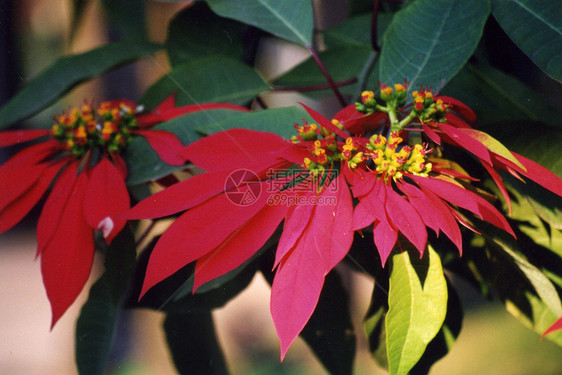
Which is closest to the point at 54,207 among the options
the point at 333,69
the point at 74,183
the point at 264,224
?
the point at 74,183

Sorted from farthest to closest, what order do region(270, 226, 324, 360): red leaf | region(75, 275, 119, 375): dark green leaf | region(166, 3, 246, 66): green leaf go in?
region(166, 3, 246, 66): green leaf → region(75, 275, 119, 375): dark green leaf → region(270, 226, 324, 360): red leaf

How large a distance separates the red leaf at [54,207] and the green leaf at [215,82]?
0.11 m

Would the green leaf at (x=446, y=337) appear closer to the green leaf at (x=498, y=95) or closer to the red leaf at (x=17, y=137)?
the green leaf at (x=498, y=95)

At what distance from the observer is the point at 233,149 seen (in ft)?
0.84

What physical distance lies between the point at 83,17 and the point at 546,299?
0.44 metres

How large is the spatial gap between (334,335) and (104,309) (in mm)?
138

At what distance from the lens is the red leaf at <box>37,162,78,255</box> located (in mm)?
253

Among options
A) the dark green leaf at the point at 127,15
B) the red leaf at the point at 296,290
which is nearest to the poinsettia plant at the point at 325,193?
the red leaf at the point at 296,290

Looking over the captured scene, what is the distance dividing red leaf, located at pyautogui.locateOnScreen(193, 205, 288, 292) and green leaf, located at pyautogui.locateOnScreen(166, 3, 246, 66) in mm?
232

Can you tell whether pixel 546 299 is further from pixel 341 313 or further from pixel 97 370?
pixel 97 370

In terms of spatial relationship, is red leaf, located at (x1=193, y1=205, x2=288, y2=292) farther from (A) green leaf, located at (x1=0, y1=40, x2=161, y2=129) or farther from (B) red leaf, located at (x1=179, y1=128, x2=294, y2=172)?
(A) green leaf, located at (x1=0, y1=40, x2=161, y2=129)

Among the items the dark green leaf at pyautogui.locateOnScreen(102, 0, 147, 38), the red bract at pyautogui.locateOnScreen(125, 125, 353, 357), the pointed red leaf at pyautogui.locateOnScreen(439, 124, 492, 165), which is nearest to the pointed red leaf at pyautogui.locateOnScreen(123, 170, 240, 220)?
the red bract at pyautogui.locateOnScreen(125, 125, 353, 357)

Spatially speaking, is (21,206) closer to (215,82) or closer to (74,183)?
(74,183)

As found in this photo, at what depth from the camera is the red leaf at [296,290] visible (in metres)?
0.18
